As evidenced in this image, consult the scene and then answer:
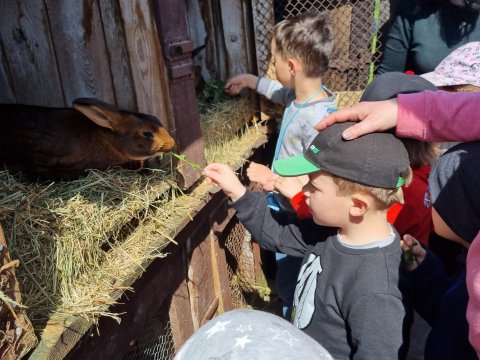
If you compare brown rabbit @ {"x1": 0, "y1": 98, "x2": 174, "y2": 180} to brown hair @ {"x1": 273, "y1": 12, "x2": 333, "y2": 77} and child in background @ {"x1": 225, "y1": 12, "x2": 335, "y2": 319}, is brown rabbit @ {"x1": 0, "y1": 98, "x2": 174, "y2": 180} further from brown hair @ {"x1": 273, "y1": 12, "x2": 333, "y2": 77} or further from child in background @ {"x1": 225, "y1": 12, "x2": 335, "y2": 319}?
brown hair @ {"x1": 273, "y1": 12, "x2": 333, "y2": 77}

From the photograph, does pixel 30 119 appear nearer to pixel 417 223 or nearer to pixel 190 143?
pixel 190 143

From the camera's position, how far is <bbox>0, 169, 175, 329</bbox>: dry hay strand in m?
1.76

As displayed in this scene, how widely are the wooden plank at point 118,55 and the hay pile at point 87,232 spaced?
16.0 inches

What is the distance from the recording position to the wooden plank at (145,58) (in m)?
2.30

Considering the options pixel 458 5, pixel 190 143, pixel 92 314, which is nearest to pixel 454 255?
pixel 190 143

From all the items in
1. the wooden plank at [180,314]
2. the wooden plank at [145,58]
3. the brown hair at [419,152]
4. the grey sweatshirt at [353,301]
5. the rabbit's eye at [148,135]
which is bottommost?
the wooden plank at [180,314]

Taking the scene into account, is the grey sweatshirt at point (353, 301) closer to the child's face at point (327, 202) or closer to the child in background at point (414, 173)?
the child's face at point (327, 202)

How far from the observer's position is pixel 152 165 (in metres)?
2.71

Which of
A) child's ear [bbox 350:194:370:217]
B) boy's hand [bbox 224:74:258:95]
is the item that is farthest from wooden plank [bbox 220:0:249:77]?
child's ear [bbox 350:194:370:217]

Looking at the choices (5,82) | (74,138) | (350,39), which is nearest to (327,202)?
(74,138)

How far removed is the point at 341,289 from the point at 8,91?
7.45 feet

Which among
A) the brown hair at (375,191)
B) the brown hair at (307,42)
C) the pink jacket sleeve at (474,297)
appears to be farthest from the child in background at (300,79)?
the pink jacket sleeve at (474,297)

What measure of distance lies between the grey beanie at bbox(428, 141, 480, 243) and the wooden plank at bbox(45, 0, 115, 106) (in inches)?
72.3

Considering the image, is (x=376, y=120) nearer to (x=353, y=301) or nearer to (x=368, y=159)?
(x=368, y=159)
